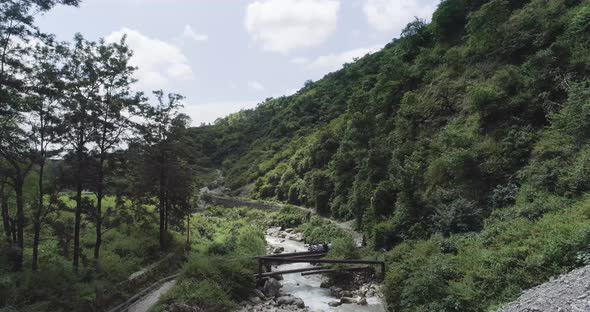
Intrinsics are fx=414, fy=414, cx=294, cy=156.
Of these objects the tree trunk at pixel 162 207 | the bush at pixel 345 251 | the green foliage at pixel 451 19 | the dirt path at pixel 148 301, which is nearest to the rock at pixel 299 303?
the bush at pixel 345 251

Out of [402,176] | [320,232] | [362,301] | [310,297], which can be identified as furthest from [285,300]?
[320,232]

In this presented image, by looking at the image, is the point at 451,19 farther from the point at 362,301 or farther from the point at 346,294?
the point at 362,301

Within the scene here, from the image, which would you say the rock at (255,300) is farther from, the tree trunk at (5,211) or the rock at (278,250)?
the tree trunk at (5,211)

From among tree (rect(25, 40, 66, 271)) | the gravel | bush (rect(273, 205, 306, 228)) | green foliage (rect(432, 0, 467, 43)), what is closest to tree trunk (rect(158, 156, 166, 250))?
tree (rect(25, 40, 66, 271))

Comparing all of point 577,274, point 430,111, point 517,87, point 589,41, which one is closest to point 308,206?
point 430,111

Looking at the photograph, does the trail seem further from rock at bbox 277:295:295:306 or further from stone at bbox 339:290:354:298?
rock at bbox 277:295:295:306

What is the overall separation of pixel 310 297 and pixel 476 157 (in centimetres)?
1387

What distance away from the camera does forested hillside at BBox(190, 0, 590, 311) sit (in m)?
16.4

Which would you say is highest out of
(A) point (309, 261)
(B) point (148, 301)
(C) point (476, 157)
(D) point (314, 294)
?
(C) point (476, 157)

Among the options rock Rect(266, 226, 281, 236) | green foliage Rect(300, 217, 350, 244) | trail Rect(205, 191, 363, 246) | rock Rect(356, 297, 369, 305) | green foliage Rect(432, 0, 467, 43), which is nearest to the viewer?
rock Rect(356, 297, 369, 305)

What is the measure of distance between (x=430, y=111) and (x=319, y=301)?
65.7 feet

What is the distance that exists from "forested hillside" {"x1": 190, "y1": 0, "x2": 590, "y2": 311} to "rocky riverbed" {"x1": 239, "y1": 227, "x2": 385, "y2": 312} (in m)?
2.80

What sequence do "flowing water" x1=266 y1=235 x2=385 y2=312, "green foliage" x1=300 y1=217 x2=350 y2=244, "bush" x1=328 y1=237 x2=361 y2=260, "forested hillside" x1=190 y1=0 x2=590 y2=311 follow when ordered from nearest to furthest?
"forested hillside" x1=190 y1=0 x2=590 y2=311, "flowing water" x1=266 y1=235 x2=385 y2=312, "bush" x1=328 y1=237 x2=361 y2=260, "green foliage" x1=300 y1=217 x2=350 y2=244

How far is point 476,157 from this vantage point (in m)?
25.3
